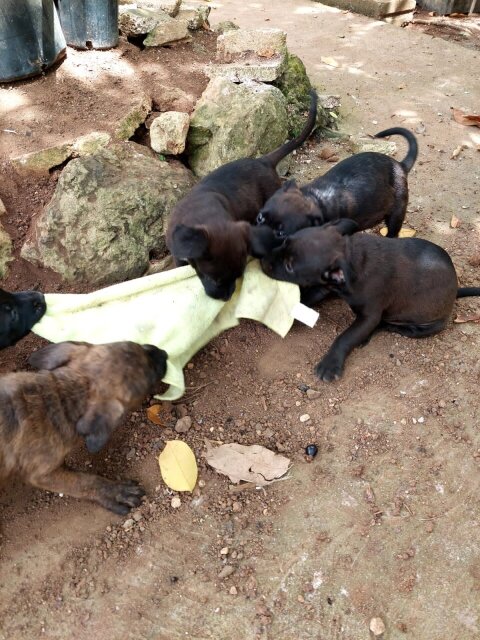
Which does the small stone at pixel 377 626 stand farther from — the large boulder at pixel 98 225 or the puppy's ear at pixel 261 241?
the large boulder at pixel 98 225

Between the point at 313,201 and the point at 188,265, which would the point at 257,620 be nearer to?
the point at 188,265

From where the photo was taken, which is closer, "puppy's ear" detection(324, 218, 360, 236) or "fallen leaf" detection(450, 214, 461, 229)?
"puppy's ear" detection(324, 218, 360, 236)

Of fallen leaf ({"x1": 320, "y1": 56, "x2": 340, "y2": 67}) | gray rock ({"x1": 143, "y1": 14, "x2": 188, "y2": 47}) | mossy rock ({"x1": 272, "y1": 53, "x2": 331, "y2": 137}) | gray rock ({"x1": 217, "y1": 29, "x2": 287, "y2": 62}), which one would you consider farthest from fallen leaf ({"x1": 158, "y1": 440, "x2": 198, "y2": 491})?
fallen leaf ({"x1": 320, "y1": 56, "x2": 340, "y2": 67})

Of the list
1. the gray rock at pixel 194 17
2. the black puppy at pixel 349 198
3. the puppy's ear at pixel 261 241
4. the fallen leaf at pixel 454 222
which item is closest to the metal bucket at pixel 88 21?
the gray rock at pixel 194 17

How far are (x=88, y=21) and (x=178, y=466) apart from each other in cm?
602

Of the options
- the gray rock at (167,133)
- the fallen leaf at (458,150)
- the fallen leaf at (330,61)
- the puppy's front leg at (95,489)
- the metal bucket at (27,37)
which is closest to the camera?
the puppy's front leg at (95,489)

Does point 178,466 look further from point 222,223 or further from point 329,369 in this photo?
point 222,223

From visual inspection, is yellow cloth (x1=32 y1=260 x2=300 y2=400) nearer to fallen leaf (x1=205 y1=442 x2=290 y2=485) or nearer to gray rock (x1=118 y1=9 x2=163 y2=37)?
fallen leaf (x1=205 y1=442 x2=290 y2=485)

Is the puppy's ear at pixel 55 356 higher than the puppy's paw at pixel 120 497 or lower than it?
higher

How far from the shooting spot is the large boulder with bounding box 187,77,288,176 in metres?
6.77

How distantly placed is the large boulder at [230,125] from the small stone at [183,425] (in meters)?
3.41

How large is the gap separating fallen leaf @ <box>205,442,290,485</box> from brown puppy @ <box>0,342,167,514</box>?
0.61 metres

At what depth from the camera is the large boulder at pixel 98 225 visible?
5.37m

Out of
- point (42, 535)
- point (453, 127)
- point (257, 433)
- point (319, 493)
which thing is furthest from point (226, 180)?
point (453, 127)
